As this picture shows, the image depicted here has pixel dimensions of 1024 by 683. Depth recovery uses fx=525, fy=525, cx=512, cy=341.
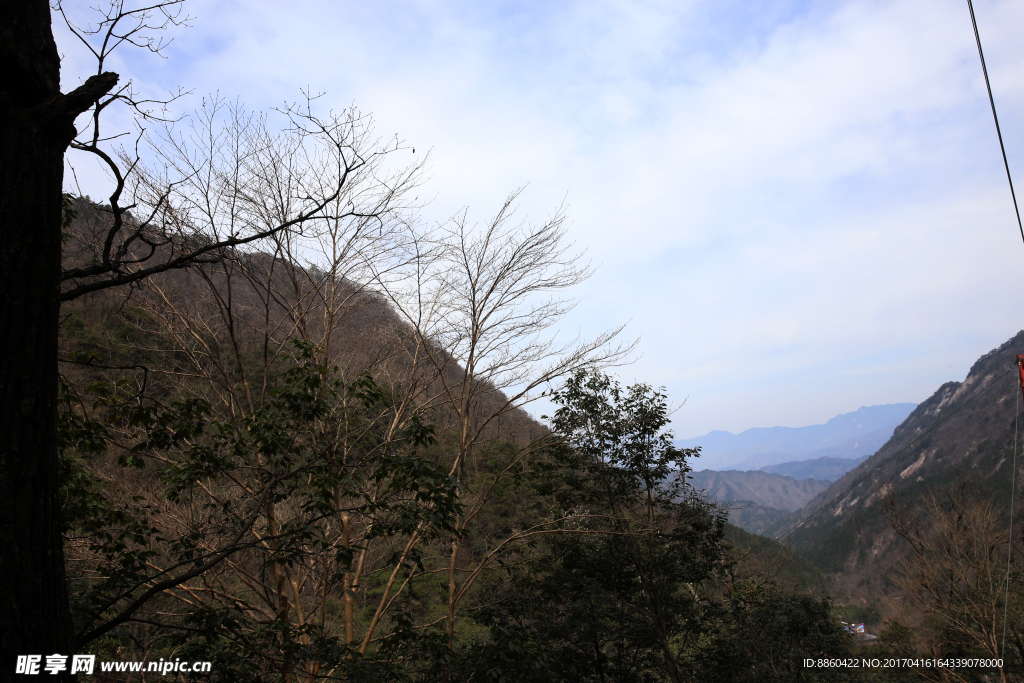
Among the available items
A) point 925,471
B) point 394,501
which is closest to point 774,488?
point 925,471

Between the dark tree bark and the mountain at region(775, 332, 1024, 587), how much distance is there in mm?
44352

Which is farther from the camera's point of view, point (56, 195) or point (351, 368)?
point (351, 368)

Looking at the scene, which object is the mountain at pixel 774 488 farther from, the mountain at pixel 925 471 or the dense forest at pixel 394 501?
the dense forest at pixel 394 501

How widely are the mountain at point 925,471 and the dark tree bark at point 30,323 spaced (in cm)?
4435

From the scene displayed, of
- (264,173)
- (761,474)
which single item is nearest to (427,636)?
(264,173)

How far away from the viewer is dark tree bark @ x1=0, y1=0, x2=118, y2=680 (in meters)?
1.68

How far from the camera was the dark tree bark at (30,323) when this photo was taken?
5.52 ft

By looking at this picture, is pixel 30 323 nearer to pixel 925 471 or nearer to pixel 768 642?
pixel 768 642

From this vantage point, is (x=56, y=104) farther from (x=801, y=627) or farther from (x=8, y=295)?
(x=801, y=627)

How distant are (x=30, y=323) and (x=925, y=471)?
→ 8131 cm

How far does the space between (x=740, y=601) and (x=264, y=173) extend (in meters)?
10.6

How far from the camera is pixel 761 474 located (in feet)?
555

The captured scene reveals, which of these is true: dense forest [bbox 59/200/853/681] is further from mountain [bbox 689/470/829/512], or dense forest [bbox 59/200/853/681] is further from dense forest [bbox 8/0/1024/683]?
mountain [bbox 689/470/829/512]

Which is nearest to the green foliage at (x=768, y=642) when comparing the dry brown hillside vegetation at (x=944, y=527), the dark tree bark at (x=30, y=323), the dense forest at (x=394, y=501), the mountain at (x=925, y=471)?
the dense forest at (x=394, y=501)
